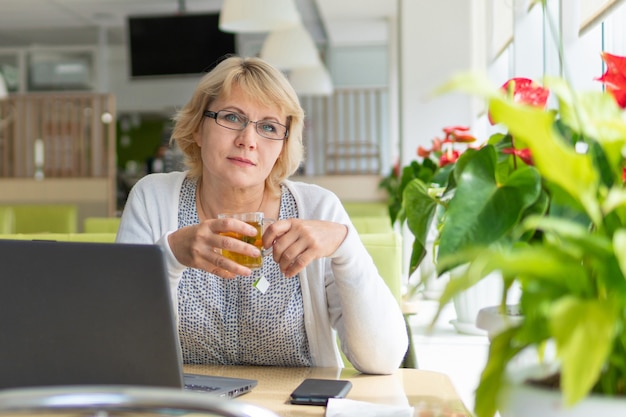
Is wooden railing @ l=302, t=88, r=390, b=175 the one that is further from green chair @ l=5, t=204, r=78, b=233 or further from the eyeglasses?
the eyeglasses

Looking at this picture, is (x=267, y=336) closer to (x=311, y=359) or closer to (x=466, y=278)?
(x=311, y=359)

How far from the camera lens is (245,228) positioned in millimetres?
1392

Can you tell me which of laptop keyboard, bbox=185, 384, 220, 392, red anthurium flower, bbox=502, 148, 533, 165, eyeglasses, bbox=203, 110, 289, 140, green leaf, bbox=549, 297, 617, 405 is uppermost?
eyeglasses, bbox=203, 110, 289, 140

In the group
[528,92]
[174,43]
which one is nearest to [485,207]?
[528,92]

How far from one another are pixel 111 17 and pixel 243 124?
29.2 ft

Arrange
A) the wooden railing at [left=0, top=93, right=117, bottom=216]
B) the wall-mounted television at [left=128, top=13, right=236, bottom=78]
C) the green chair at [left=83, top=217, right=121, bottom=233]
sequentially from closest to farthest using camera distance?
1. the green chair at [left=83, top=217, right=121, bottom=233]
2. the wooden railing at [left=0, top=93, right=117, bottom=216]
3. the wall-mounted television at [left=128, top=13, right=236, bottom=78]

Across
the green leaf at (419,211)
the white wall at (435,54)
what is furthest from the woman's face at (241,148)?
the white wall at (435,54)

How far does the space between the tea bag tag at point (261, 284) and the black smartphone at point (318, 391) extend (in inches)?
15.5

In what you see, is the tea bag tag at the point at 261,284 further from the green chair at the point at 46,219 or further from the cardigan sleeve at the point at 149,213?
the green chair at the point at 46,219

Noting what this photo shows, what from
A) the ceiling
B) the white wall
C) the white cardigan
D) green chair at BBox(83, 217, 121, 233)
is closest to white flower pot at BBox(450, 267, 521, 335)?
the white cardigan

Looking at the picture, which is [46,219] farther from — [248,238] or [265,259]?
[248,238]

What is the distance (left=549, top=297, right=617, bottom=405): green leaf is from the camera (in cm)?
56

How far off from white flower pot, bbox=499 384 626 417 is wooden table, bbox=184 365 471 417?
533mm

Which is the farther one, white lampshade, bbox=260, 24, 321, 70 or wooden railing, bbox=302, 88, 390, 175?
wooden railing, bbox=302, 88, 390, 175
